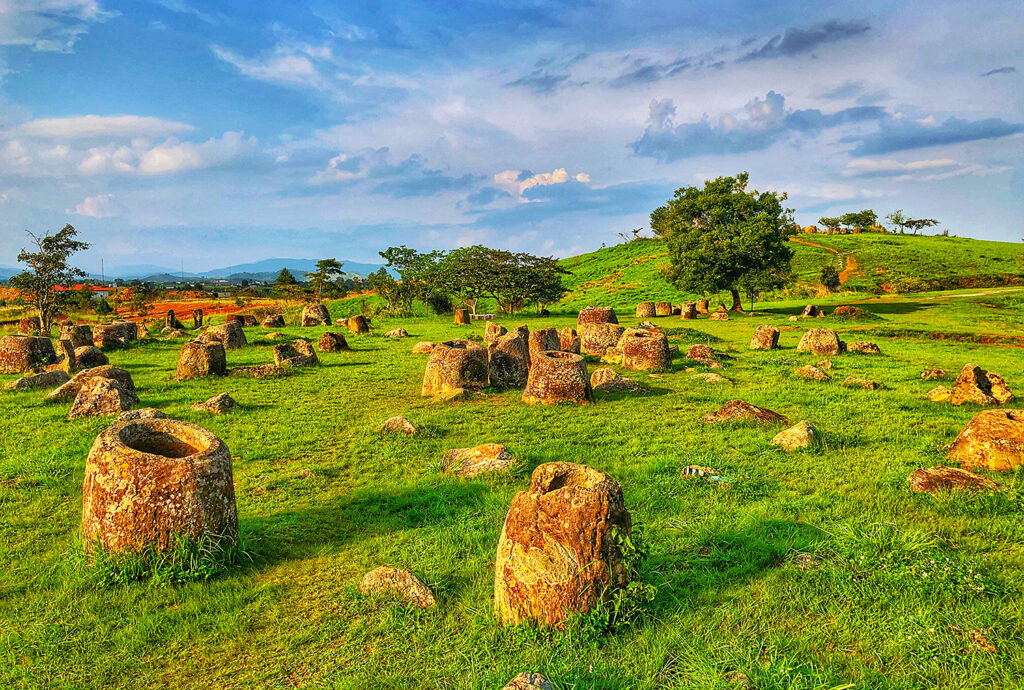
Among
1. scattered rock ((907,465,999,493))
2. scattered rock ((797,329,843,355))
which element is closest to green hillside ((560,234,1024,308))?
scattered rock ((797,329,843,355))

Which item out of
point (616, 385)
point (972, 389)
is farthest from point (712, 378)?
point (972, 389)

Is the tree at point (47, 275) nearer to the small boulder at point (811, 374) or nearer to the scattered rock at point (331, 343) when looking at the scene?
the scattered rock at point (331, 343)

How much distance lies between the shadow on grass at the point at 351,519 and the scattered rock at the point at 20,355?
17.7 metres

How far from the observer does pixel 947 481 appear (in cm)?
754

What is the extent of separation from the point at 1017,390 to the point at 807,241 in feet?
258

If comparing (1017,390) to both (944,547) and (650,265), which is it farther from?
(650,265)

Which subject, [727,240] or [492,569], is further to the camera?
[727,240]

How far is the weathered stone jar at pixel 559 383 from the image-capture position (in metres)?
14.3

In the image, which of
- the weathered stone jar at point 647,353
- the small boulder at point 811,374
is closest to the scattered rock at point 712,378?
the weathered stone jar at point 647,353

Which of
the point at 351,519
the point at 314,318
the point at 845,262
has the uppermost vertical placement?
the point at 845,262

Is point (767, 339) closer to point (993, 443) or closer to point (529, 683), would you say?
point (993, 443)

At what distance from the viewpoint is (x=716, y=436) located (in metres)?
11.0

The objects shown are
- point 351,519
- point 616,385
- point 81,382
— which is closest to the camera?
point 351,519

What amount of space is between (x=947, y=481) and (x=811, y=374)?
1013 cm
